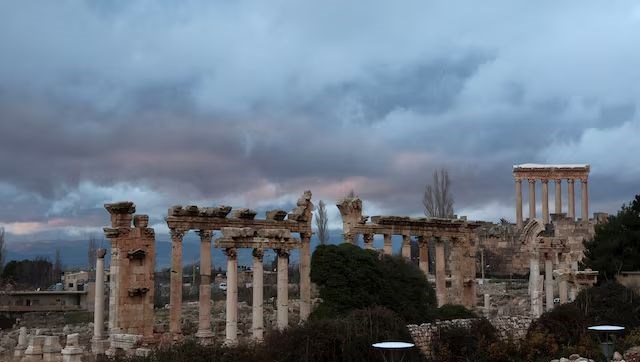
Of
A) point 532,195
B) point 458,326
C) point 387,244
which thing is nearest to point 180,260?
point 387,244

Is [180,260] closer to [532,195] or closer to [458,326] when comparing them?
[458,326]

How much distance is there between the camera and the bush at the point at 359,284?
29.9 metres

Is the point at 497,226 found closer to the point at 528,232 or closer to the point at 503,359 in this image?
the point at 528,232

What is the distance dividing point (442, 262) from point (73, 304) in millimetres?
45649

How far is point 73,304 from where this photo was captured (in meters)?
74.6

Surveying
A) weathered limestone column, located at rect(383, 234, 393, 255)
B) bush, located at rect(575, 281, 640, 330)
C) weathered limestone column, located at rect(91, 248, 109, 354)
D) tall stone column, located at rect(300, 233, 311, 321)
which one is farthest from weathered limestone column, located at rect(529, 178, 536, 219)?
weathered limestone column, located at rect(91, 248, 109, 354)

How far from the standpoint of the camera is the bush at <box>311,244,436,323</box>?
29891 millimetres

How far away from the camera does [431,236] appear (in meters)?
41.1

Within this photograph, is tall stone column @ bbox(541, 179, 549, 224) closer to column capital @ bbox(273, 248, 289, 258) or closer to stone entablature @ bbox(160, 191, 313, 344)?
stone entablature @ bbox(160, 191, 313, 344)

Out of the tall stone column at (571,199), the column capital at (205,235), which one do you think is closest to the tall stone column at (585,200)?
the tall stone column at (571,199)

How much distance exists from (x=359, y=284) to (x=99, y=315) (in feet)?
33.5

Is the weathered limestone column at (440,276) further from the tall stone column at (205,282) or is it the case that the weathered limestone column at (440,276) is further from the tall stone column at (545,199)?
the tall stone column at (545,199)

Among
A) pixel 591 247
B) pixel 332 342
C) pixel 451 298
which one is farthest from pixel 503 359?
pixel 591 247

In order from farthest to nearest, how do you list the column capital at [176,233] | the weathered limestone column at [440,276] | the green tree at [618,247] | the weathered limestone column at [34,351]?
the green tree at [618,247], the weathered limestone column at [440,276], the column capital at [176,233], the weathered limestone column at [34,351]
